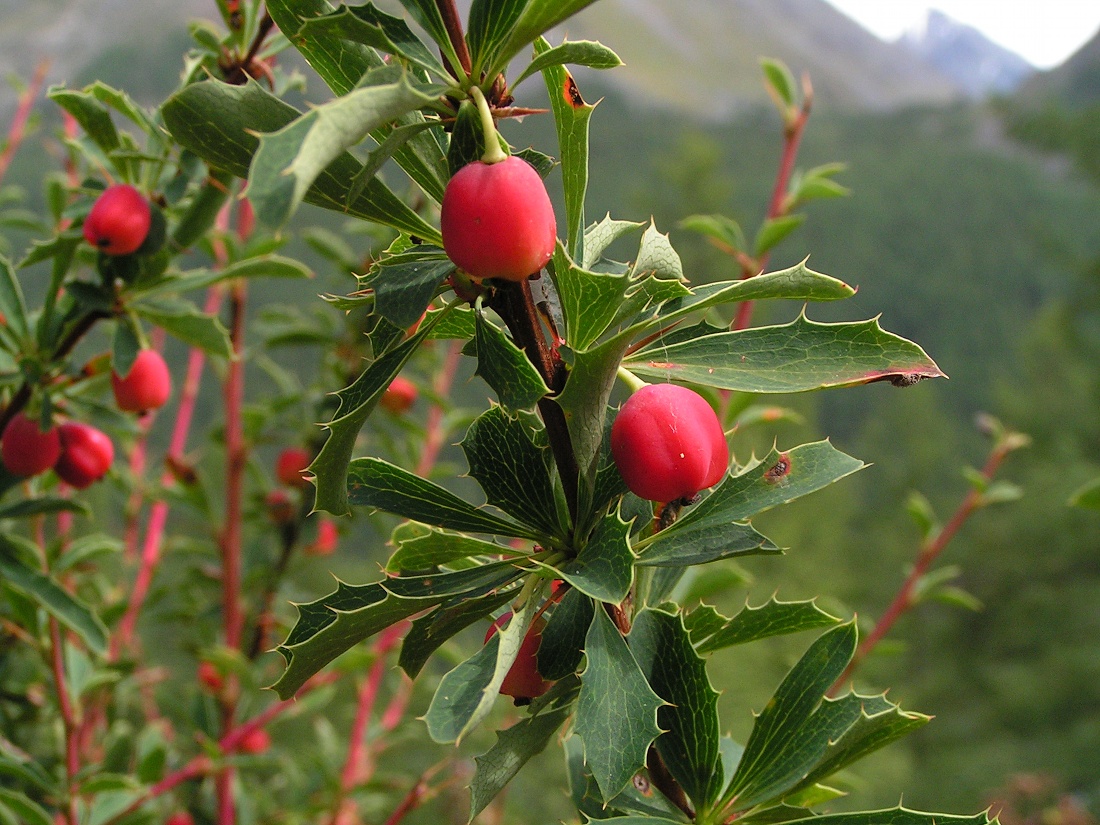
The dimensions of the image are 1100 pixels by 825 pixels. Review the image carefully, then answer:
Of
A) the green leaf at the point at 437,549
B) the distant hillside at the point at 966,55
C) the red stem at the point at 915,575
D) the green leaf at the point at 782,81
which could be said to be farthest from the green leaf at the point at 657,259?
the distant hillside at the point at 966,55

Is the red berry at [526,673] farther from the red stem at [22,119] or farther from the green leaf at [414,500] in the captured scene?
the red stem at [22,119]

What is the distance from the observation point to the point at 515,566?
0.77m

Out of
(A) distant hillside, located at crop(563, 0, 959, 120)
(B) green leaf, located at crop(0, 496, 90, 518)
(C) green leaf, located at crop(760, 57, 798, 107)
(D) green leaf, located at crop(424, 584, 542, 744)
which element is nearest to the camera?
(D) green leaf, located at crop(424, 584, 542, 744)

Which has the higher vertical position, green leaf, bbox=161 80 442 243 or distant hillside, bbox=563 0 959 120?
green leaf, bbox=161 80 442 243

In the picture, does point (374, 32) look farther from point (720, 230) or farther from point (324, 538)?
point (324, 538)

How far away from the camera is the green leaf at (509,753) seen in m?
0.69

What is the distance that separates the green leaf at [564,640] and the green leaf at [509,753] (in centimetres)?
4

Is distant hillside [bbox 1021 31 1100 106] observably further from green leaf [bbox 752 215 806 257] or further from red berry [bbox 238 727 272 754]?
red berry [bbox 238 727 272 754]

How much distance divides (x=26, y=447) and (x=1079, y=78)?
4522 centimetres

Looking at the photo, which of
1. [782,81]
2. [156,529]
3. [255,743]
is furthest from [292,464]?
[782,81]

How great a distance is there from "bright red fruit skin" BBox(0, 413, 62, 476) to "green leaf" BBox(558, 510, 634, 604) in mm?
903

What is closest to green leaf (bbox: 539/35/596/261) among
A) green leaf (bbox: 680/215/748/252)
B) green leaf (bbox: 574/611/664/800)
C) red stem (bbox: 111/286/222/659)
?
green leaf (bbox: 574/611/664/800)

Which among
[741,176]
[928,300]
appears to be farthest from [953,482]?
[741,176]

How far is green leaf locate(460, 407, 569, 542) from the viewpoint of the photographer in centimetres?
78
